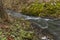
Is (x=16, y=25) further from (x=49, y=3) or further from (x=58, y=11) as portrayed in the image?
(x=49, y=3)

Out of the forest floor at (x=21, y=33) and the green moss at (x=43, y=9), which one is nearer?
the forest floor at (x=21, y=33)

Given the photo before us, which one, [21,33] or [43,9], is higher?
[21,33]

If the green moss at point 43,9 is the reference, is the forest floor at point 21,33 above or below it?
above

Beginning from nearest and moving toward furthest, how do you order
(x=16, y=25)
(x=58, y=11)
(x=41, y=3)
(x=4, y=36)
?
(x=4, y=36), (x=16, y=25), (x=58, y=11), (x=41, y=3)

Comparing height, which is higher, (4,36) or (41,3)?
(4,36)

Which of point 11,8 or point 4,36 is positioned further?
point 11,8

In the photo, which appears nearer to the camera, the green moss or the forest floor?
the forest floor

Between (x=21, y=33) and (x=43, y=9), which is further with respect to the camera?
(x=43, y=9)

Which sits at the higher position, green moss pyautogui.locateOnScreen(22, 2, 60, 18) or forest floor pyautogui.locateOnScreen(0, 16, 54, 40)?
forest floor pyautogui.locateOnScreen(0, 16, 54, 40)

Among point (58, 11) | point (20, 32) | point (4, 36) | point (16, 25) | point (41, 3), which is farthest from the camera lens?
point (41, 3)

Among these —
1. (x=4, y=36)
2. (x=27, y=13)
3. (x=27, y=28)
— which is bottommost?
(x=27, y=13)

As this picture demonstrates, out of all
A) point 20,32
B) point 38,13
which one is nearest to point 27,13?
point 38,13
